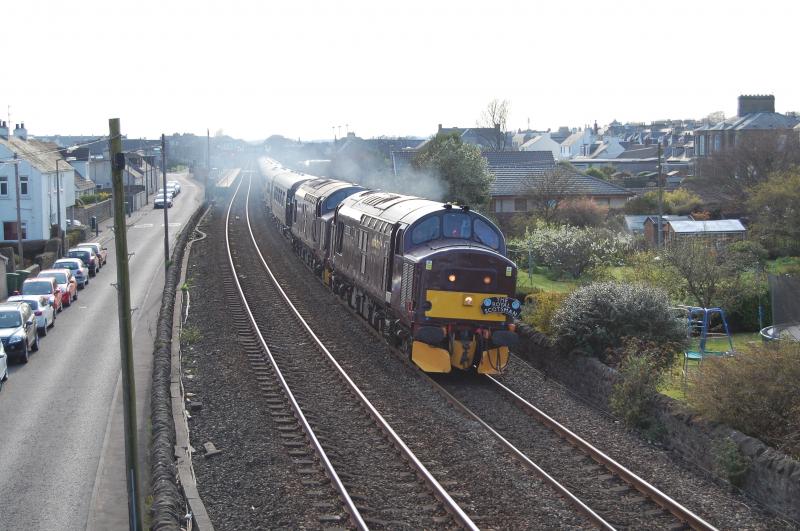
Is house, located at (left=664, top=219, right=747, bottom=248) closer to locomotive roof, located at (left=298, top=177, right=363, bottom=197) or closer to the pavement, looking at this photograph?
locomotive roof, located at (left=298, top=177, right=363, bottom=197)

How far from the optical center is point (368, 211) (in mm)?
24188

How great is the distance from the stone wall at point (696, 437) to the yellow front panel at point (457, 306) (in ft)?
6.37

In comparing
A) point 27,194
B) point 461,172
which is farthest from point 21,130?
point 461,172

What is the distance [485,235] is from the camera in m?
19.8

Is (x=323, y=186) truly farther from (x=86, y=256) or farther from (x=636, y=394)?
(x=636, y=394)

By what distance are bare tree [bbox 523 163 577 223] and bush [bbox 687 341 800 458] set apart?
3424 cm

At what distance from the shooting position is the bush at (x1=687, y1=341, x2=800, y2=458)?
42.3 ft

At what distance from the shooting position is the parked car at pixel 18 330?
2219cm

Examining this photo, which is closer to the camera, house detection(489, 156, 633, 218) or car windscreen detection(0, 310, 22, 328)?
car windscreen detection(0, 310, 22, 328)

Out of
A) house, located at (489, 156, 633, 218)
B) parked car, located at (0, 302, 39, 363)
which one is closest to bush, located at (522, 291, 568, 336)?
parked car, located at (0, 302, 39, 363)

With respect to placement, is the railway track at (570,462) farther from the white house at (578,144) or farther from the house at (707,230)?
the white house at (578,144)

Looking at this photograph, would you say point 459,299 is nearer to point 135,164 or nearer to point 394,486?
point 394,486

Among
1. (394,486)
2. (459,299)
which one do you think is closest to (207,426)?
(394,486)

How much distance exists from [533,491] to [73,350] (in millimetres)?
16297
